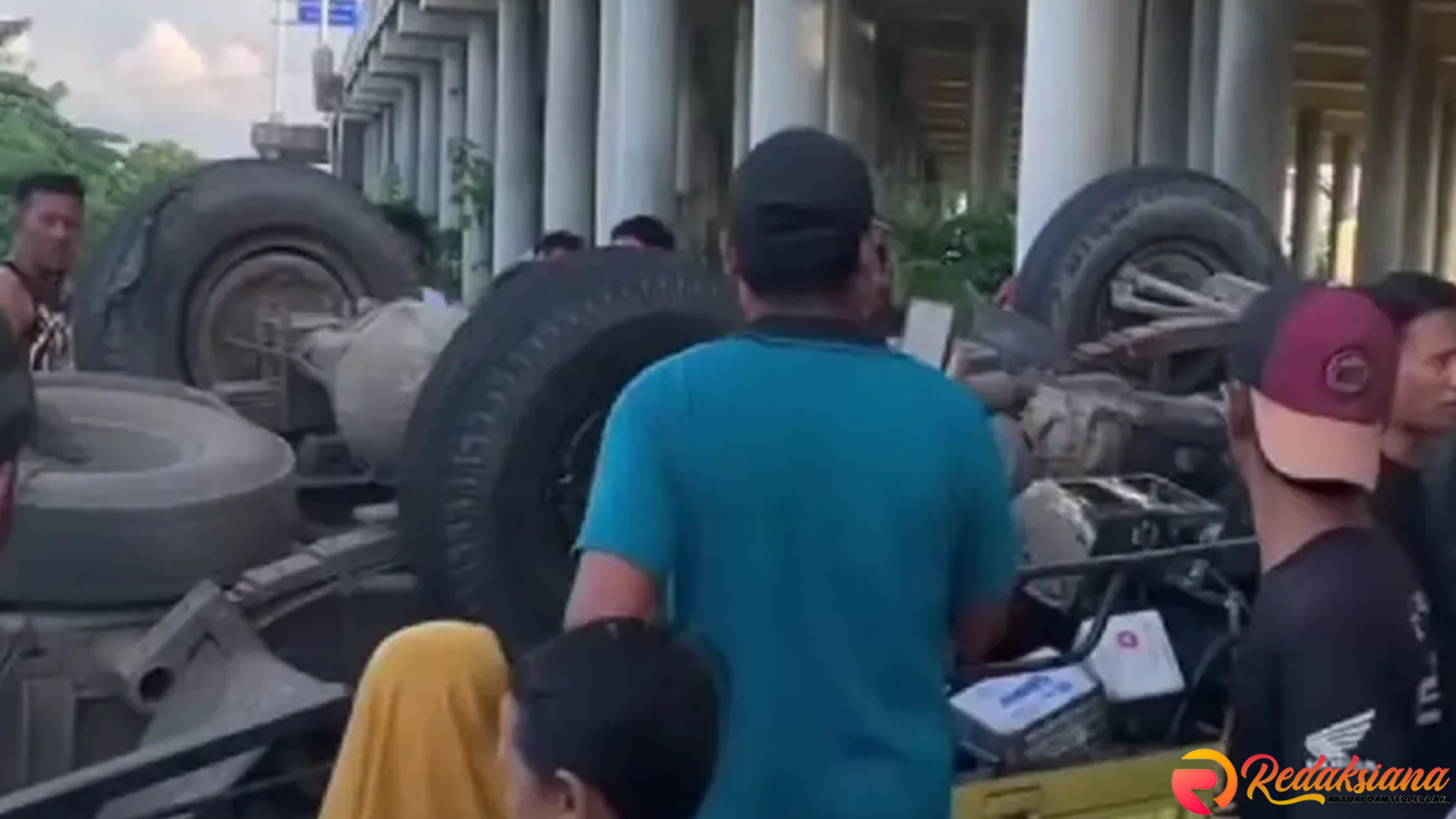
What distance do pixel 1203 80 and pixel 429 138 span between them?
27.1 meters

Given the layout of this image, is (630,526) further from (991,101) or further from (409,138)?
(409,138)

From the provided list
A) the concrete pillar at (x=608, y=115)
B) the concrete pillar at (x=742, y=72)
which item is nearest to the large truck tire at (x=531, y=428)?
the concrete pillar at (x=608, y=115)

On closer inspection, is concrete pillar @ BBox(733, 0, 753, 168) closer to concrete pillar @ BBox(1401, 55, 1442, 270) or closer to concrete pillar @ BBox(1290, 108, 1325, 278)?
concrete pillar @ BBox(1401, 55, 1442, 270)

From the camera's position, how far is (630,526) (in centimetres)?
279

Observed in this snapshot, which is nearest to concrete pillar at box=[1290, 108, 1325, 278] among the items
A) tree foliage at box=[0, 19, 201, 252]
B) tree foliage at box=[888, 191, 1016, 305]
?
tree foliage at box=[0, 19, 201, 252]

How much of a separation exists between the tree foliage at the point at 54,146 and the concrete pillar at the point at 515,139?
15.0 feet

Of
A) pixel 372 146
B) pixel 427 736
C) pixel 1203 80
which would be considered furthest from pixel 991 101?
pixel 372 146

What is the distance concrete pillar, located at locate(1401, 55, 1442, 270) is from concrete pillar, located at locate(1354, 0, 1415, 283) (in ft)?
4.76

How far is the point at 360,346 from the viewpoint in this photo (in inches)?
262

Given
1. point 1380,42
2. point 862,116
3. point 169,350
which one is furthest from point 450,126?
point 169,350

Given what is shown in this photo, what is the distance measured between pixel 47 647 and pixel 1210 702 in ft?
8.32

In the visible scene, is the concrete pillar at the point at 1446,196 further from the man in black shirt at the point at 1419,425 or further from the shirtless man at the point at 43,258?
the man in black shirt at the point at 1419,425

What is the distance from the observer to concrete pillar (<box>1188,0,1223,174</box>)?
85.3ft

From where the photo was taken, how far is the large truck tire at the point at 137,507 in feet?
17.4
